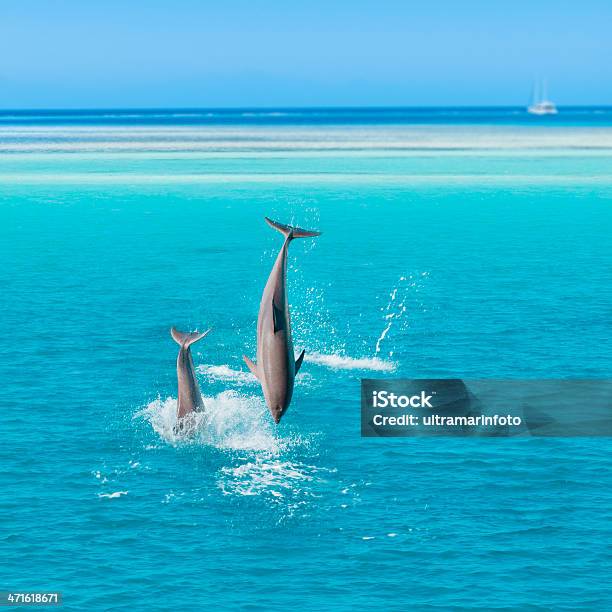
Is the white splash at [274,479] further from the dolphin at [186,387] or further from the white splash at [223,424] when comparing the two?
the dolphin at [186,387]

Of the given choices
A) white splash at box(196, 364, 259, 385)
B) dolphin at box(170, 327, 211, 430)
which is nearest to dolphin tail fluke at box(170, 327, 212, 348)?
dolphin at box(170, 327, 211, 430)

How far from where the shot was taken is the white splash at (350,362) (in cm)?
5666

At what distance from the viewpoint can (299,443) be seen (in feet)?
149

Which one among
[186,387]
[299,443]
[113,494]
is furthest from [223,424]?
[113,494]

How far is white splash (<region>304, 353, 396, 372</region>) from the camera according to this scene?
56.7 m

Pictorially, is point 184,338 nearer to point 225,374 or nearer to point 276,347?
point 225,374

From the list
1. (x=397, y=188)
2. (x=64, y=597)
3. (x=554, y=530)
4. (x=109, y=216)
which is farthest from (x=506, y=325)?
(x=397, y=188)

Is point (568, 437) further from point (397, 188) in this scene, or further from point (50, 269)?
point (397, 188)

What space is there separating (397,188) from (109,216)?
4554cm

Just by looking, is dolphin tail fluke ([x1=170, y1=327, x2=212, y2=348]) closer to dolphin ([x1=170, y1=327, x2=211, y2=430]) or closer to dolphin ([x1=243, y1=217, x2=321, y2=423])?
dolphin ([x1=170, y1=327, x2=211, y2=430])

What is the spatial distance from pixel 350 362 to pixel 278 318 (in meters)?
28.8

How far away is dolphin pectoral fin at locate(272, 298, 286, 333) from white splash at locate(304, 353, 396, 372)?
86.9 feet

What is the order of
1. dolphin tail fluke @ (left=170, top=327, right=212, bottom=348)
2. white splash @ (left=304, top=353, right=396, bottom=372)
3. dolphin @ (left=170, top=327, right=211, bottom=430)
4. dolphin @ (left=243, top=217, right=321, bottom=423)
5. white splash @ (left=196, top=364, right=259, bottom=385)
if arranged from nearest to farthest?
1. dolphin @ (left=243, top=217, right=321, bottom=423)
2. dolphin tail fluke @ (left=170, top=327, right=212, bottom=348)
3. dolphin @ (left=170, top=327, right=211, bottom=430)
4. white splash @ (left=196, top=364, right=259, bottom=385)
5. white splash @ (left=304, top=353, right=396, bottom=372)

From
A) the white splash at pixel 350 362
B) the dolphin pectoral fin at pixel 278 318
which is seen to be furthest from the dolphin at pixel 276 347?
the white splash at pixel 350 362
